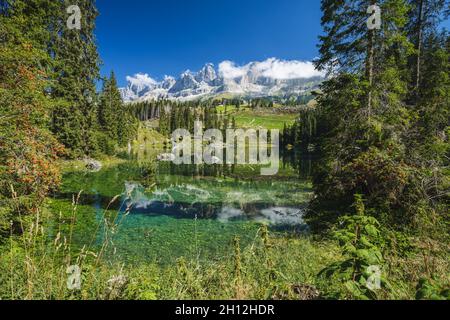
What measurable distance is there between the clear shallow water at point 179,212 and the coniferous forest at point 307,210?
0.57 feet

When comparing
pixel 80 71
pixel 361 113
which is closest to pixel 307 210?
pixel 361 113

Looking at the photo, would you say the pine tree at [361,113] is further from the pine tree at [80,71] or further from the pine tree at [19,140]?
the pine tree at [80,71]

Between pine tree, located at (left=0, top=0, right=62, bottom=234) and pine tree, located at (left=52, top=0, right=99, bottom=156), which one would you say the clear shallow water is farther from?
pine tree, located at (left=52, top=0, right=99, bottom=156)

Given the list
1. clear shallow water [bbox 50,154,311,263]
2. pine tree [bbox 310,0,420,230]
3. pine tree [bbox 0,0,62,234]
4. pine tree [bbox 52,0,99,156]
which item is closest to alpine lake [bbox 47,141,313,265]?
clear shallow water [bbox 50,154,311,263]

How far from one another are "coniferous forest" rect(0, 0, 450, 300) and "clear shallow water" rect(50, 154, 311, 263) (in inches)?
6.8

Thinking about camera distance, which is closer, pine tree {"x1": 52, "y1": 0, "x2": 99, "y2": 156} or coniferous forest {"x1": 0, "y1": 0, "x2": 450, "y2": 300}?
coniferous forest {"x1": 0, "y1": 0, "x2": 450, "y2": 300}

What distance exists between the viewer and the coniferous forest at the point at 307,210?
3.66m

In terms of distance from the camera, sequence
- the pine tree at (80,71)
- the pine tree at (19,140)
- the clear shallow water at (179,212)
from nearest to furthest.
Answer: the pine tree at (19,140) → the clear shallow water at (179,212) → the pine tree at (80,71)

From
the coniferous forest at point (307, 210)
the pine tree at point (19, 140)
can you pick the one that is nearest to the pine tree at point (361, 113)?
the coniferous forest at point (307, 210)

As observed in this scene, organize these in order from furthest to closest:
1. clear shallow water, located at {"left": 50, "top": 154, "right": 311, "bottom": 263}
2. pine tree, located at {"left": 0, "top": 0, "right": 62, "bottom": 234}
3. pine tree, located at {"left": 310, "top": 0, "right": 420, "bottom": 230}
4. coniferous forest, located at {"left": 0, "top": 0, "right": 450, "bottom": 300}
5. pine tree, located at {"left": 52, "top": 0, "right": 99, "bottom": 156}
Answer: pine tree, located at {"left": 52, "top": 0, "right": 99, "bottom": 156}
clear shallow water, located at {"left": 50, "top": 154, "right": 311, "bottom": 263}
pine tree, located at {"left": 310, "top": 0, "right": 420, "bottom": 230}
pine tree, located at {"left": 0, "top": 0, "right": 62, "bottom": 234}
coniferous forest, located at {"left": 0, "top": 0, "right": 450, "bottom": 300}

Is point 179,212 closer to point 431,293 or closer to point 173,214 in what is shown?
point 173,214

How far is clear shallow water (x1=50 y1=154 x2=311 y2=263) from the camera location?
1438 centimetres

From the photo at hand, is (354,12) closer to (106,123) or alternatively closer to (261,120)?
(106,123)
